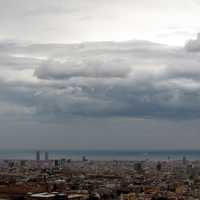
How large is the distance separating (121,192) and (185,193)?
5.45 m

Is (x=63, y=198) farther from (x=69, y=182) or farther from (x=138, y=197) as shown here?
(x=69, y=182)

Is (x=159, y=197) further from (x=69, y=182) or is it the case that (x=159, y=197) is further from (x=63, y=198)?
(x=69, y=182)

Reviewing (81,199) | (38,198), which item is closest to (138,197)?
(81,199)

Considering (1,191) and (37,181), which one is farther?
(37,181)

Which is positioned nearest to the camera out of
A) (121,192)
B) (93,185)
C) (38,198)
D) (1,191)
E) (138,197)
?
(38,198)

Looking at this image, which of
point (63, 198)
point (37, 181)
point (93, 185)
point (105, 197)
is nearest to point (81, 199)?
point (63, 198)

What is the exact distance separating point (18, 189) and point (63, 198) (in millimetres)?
9419

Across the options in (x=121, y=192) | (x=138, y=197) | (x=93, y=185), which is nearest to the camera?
(x=138, y=197)

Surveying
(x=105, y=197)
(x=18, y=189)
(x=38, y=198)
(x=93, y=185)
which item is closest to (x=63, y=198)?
(x=38, y=198)

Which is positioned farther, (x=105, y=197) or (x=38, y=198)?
(x=105, y=197)

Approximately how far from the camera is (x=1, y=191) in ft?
132

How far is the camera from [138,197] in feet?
124

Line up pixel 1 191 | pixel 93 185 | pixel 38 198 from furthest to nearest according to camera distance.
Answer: pixel 93 185 < pixel 1 191 < pixel 38 198

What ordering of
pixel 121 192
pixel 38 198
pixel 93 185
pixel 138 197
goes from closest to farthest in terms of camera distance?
pixel 38 198 < pixel 138 197 < pixel 121 192 < pixel 93 185
